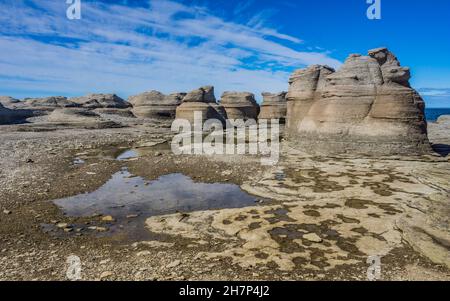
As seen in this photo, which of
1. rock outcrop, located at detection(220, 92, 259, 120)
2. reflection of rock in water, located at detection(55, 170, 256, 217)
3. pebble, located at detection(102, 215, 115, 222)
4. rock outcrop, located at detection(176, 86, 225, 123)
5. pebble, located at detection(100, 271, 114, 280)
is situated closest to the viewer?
pebble, located at detection(100, 271, 114, 280)

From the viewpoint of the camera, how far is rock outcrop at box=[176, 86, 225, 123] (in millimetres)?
50500

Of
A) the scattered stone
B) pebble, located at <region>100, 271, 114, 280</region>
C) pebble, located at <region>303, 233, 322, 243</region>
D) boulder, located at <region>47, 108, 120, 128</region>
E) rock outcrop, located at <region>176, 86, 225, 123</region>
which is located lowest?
the scattered stone

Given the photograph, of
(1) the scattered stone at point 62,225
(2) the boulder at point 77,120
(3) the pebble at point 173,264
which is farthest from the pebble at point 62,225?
(2) the boulder at point 77,120

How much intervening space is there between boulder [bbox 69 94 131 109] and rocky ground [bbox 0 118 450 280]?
5769 cm

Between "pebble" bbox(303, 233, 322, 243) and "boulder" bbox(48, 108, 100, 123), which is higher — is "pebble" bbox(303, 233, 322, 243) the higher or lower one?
the lower one

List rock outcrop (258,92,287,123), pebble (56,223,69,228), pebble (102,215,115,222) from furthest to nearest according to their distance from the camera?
rock outcrop (258,92,287,123) → pebble (102,215,115,222) → pebble (56,223,69,228)

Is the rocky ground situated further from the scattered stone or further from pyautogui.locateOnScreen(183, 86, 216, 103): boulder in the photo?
pyautogui.locateOnScreen(183, 86, 216, 103): boulder

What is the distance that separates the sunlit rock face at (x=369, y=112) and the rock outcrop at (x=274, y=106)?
28.3 metres

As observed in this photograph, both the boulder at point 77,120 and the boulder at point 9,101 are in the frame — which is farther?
the boulder at point 9,101

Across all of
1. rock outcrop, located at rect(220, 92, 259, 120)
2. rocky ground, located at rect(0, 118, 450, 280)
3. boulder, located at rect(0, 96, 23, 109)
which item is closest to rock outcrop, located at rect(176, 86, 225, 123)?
rock outcrop, located at rect(220, 92, 259, 120)

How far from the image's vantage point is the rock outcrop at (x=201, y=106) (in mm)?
50500

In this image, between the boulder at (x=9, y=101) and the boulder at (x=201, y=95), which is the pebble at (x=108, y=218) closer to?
the boulder at (x=201, y=95)

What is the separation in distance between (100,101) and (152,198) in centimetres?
6691
